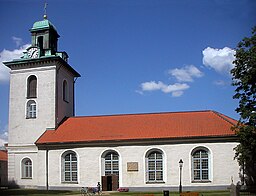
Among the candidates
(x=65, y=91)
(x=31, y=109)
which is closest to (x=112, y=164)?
(x=31, y=109)

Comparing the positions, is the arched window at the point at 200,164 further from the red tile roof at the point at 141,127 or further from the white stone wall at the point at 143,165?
the red tile roof at the point at 141,127

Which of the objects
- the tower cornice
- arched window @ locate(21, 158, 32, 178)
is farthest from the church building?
the tower cornice

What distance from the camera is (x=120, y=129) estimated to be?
36.9 metres

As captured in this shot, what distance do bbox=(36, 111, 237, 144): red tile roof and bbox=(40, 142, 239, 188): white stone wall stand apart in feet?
3.64

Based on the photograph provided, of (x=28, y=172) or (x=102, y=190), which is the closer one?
(x=102, y=190)

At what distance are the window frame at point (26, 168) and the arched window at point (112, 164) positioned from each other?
8.71 meters

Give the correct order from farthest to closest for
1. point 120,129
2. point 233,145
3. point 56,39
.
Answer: point 56,39 → point 120,129 → point 233,145

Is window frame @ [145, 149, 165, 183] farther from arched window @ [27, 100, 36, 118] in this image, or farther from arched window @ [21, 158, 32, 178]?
arched window @ [27, 100, 36, 118]

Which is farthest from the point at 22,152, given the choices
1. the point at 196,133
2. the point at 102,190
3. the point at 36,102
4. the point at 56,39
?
the point at 196,133

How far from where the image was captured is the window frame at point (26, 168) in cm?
3837

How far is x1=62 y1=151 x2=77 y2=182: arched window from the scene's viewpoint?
36.2 metres

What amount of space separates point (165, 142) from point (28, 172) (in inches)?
600

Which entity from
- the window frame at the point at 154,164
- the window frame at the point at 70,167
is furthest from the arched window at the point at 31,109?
the window frame at the point at 154,164

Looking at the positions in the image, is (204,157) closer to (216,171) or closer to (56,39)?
(216,171)
